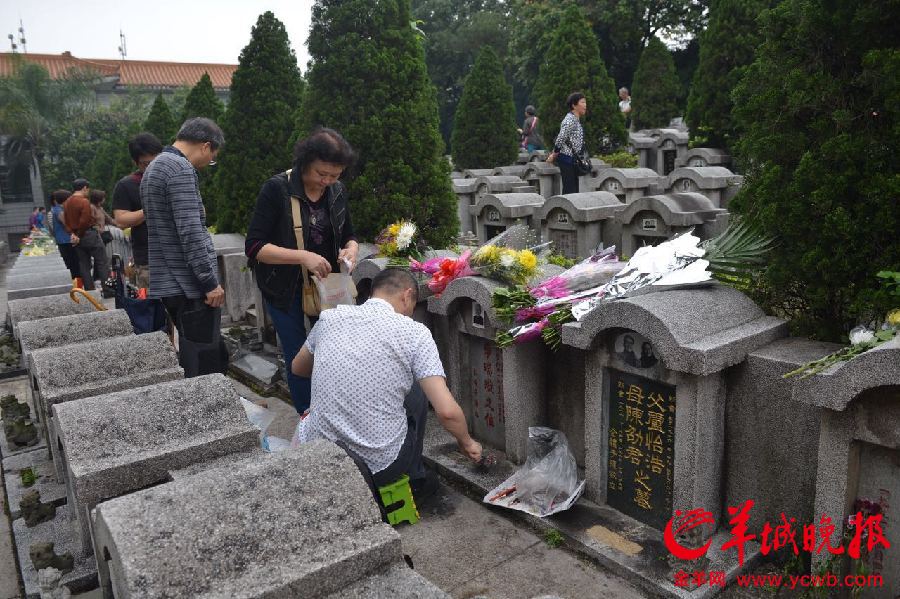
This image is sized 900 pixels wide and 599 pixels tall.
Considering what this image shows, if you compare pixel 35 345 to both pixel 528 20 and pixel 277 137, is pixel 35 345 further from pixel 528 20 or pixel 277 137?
pixel 528 20

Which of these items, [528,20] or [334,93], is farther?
[528,20]

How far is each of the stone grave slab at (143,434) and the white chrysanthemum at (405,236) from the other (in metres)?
2.20

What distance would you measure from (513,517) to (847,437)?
1780 mm

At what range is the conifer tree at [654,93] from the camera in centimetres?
1906

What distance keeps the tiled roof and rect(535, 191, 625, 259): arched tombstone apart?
115 feet

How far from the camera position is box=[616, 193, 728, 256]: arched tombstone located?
7.12 metres

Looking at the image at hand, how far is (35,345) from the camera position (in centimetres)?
455

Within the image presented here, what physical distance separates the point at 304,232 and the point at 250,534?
253 centimetres

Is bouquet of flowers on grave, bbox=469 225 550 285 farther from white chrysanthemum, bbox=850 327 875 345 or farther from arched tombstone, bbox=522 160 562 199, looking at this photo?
arched tombstone, bbox=522 160 562 199

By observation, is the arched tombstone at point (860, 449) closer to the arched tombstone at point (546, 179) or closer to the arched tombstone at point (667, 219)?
the arched tombstone at point (667, 219)

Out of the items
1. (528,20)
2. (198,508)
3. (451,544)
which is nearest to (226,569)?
(198,508)

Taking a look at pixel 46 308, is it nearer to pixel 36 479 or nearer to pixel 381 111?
pixel 36 479

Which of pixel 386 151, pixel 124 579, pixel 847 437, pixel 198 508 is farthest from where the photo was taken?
pixel 386 151

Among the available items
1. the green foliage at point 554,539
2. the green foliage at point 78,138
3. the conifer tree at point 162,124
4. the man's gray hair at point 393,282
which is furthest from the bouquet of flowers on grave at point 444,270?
the green foliage at point 78,138
